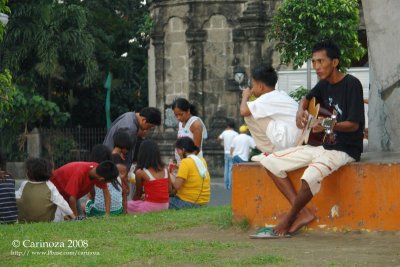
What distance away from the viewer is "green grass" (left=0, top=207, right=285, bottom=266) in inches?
313

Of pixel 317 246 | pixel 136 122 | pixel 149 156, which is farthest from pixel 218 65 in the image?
pixel 317 246

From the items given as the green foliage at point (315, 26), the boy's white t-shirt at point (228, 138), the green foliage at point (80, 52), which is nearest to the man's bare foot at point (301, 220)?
the green foliage at point (315, 26)

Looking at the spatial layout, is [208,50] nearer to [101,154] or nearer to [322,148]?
[101,154]

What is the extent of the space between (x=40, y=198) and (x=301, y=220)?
3742mm

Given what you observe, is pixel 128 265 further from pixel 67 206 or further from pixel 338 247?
pixel 67 206

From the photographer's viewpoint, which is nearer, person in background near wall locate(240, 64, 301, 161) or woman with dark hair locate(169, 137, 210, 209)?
person in background near wall locate(240, 64, 301, 161)

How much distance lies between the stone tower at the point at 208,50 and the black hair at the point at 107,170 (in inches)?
751

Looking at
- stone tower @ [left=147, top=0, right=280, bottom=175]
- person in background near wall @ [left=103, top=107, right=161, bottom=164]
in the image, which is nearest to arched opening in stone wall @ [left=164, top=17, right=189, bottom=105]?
stone tower @ [left=147, top=0, right=280, bottom=175]

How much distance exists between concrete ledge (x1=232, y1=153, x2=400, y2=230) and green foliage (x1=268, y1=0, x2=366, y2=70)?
49.4 feet

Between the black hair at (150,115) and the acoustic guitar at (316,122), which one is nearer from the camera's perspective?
the acoustic guitar at (316,122)

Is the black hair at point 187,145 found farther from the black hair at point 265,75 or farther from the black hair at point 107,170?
the black hair at point 265,75

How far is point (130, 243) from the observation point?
884cm

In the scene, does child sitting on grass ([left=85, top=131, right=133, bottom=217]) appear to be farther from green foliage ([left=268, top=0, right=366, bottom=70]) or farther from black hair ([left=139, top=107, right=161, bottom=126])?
green foliage ([left=268, top=0, right=366, bottom=70])

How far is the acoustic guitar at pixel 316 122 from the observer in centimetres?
883
